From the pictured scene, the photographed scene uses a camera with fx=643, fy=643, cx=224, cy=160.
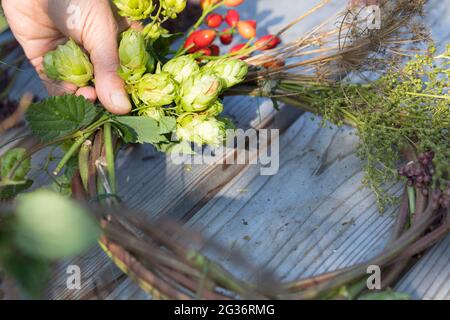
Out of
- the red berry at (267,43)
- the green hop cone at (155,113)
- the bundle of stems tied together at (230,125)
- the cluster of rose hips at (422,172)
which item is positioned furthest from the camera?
the red berry at (267,43)

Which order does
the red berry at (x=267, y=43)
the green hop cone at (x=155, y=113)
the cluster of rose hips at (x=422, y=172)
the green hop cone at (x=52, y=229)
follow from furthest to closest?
the red berry at (x=267, y=43) → the green hop cone at (x=155, y=113) → the cluster of rose hips at (x=422, y=172) → the green hop cone at (x=52, y=229)

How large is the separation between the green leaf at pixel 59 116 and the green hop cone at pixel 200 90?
13 cm

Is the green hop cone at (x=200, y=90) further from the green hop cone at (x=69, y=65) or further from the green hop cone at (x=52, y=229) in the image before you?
the green hop cone at (x=52, y=229)

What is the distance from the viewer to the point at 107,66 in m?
0.96

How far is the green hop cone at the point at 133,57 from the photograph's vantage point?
938 mm

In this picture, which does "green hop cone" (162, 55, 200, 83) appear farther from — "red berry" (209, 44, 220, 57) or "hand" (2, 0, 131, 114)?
"red berry" (209, 44, 220, 57)

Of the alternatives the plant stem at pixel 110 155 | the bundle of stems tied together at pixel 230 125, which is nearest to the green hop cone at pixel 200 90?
the bundle of stems tied together at pixel 230 125

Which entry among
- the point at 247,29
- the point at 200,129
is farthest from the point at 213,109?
the point at 247,29

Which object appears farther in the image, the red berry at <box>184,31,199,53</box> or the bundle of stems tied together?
the red berry at <box>184,31,199,53</box>

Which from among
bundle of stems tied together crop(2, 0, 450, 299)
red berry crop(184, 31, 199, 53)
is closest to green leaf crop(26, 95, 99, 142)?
bundle of stems tied together crop(2, 0, 450, 299)

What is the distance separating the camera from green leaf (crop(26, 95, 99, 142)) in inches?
35.4

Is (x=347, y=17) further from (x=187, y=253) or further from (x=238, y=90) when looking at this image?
(x=187, y=253)

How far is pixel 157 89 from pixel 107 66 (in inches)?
3.6

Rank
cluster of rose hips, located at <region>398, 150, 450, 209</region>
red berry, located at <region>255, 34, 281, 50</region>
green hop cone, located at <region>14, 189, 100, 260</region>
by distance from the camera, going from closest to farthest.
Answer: green hop cone, located at <region>14, 189, 100, 260</region> < cluster of rose hips, located at <region>398, 150, 450, 209</region> < red berry, located at <region>255, 34, 281, 50</region>
